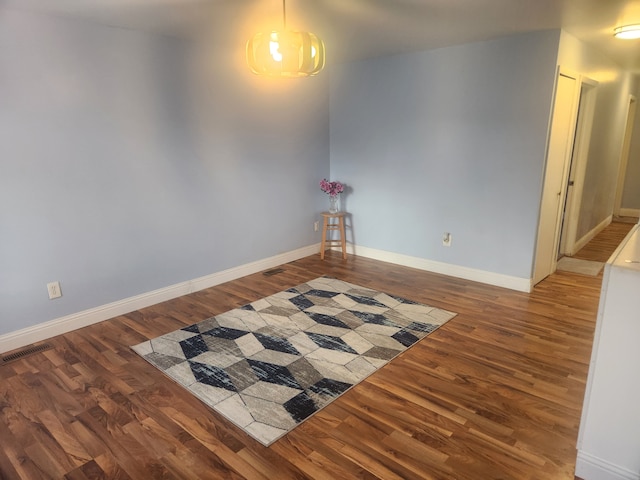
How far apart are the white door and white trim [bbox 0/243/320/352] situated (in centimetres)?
276

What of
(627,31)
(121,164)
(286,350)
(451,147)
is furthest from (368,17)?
(286,350)

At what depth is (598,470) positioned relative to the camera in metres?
1.71

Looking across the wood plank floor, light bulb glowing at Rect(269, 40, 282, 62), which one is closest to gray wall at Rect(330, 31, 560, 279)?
the wood plank floor

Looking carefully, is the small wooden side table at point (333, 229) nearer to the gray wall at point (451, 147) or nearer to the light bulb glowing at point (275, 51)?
the gray wall at point (451, 147)

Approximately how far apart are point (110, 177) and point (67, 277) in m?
0.85

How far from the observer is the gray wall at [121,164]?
2.78 meters

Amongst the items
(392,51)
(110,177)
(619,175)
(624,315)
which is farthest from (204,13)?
(619,175)

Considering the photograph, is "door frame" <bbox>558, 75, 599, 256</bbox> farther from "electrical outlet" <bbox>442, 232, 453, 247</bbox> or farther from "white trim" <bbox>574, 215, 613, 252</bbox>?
"electrical outlet" <bbox>442, 232, 453, 247</bbox>

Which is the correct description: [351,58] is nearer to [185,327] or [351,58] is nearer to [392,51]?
[392,51]

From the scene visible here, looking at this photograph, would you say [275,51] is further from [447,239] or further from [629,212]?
[629,212]

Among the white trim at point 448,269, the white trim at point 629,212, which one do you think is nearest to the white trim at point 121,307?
the white trim at point 448,269

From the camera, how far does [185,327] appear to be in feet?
10.6

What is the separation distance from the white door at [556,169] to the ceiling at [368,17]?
1.60ft

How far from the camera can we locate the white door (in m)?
3.60
